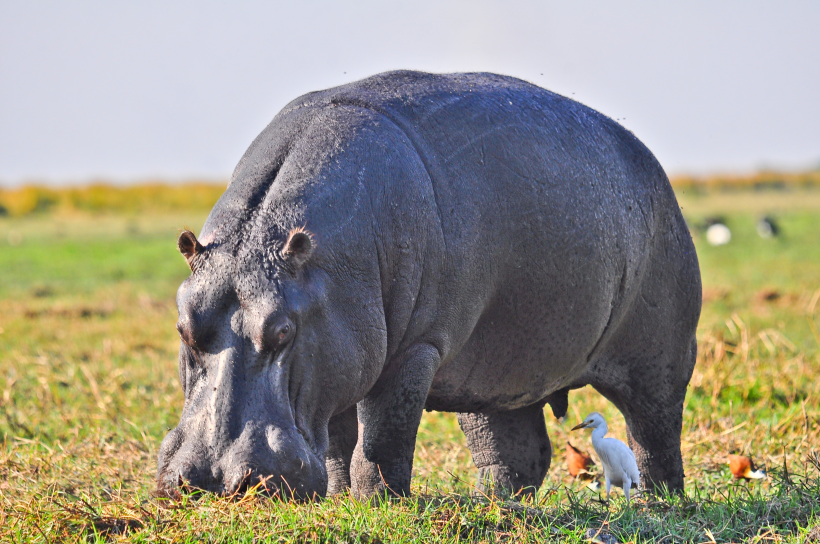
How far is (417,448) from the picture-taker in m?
5.40

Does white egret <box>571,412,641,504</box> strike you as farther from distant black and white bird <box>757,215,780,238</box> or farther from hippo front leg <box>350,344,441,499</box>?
distant black and white bird <box>757,215,780,238</box>

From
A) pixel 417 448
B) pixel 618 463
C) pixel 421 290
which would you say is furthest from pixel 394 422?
pixel 417 448

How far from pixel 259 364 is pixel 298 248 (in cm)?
37

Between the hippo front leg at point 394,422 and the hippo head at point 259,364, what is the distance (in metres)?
0.28

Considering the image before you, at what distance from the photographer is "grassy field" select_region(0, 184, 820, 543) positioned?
3062 millimetres

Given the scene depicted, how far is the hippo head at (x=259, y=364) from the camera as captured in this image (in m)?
2.89

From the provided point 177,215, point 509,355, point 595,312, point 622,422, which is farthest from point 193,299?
point 177,215

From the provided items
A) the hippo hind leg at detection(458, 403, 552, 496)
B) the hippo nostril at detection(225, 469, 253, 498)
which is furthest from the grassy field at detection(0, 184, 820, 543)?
the hippo hind leg at detection(458, 403, 552, 496)

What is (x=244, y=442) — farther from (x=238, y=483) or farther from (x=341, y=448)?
(x=341, y=448)

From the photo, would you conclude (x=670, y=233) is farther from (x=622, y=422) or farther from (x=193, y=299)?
(x=193, y=299)

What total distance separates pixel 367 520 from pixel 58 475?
1.93 m

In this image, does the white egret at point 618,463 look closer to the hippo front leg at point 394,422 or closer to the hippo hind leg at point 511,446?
the hippo hind leg at point 511,446

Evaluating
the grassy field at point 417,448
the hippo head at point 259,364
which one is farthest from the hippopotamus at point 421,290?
the grassy field at point 417,448

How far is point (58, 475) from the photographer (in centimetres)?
434
